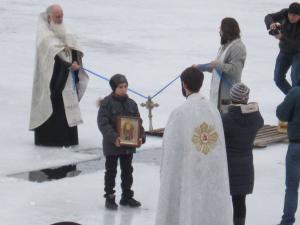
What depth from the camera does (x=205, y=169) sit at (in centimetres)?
723

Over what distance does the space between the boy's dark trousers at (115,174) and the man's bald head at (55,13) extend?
2.83 meters

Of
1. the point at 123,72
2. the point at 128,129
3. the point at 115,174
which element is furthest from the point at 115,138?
the point at 123,72

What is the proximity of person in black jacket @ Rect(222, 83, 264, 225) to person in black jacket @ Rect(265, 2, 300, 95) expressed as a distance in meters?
3.14

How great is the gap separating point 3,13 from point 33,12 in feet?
2.60

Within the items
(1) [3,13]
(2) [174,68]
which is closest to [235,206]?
(2) [174,68]

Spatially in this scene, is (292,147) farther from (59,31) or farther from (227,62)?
(59,31)

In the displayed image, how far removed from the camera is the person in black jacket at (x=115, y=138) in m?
9.12

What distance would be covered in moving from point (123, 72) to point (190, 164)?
10329 mm

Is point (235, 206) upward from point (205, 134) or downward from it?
downward

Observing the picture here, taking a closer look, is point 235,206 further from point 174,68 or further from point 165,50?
point 165,50

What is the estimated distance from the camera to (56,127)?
39.0 ft

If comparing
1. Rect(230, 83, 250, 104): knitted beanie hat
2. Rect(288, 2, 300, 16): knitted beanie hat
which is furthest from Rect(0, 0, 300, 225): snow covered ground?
Rect(288, 2, 300, 16): knitted beanie hat

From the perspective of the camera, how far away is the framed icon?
9.08 metres

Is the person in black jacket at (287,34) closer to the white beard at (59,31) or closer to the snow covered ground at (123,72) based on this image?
the snow covered ground at (123,72)
